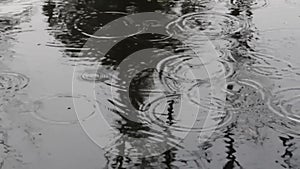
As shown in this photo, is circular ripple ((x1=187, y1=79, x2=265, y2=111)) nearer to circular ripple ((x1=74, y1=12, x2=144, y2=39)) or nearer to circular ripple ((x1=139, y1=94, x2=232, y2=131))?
circular ripple ((x1=139, y1=94, x2=232, y2=131))

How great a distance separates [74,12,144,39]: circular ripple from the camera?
18.6 ft

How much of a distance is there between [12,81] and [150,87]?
4.66 ft

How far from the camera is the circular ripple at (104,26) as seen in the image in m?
5.67

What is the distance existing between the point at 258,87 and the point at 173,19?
197 cm

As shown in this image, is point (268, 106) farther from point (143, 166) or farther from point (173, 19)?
point (173, 19)

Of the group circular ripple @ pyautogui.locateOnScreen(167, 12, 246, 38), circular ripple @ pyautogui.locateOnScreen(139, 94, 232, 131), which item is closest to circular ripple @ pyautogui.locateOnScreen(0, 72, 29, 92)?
circular ripple @ pyautogui.locateOnScreen(139, 94, 232, 131)

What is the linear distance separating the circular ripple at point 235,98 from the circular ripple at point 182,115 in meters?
0.10

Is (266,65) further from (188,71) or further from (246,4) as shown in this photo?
(246,4)

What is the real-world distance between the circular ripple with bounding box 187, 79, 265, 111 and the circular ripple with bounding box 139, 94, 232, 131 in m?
0.10

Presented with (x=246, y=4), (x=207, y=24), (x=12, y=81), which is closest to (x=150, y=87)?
(x=12, y=81)

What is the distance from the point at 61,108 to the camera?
4.23 meters

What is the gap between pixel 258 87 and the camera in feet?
14.9

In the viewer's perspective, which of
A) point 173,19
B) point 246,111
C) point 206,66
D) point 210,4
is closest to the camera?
point 246,111

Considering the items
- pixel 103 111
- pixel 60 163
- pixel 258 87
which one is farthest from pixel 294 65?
pixel 60 163
